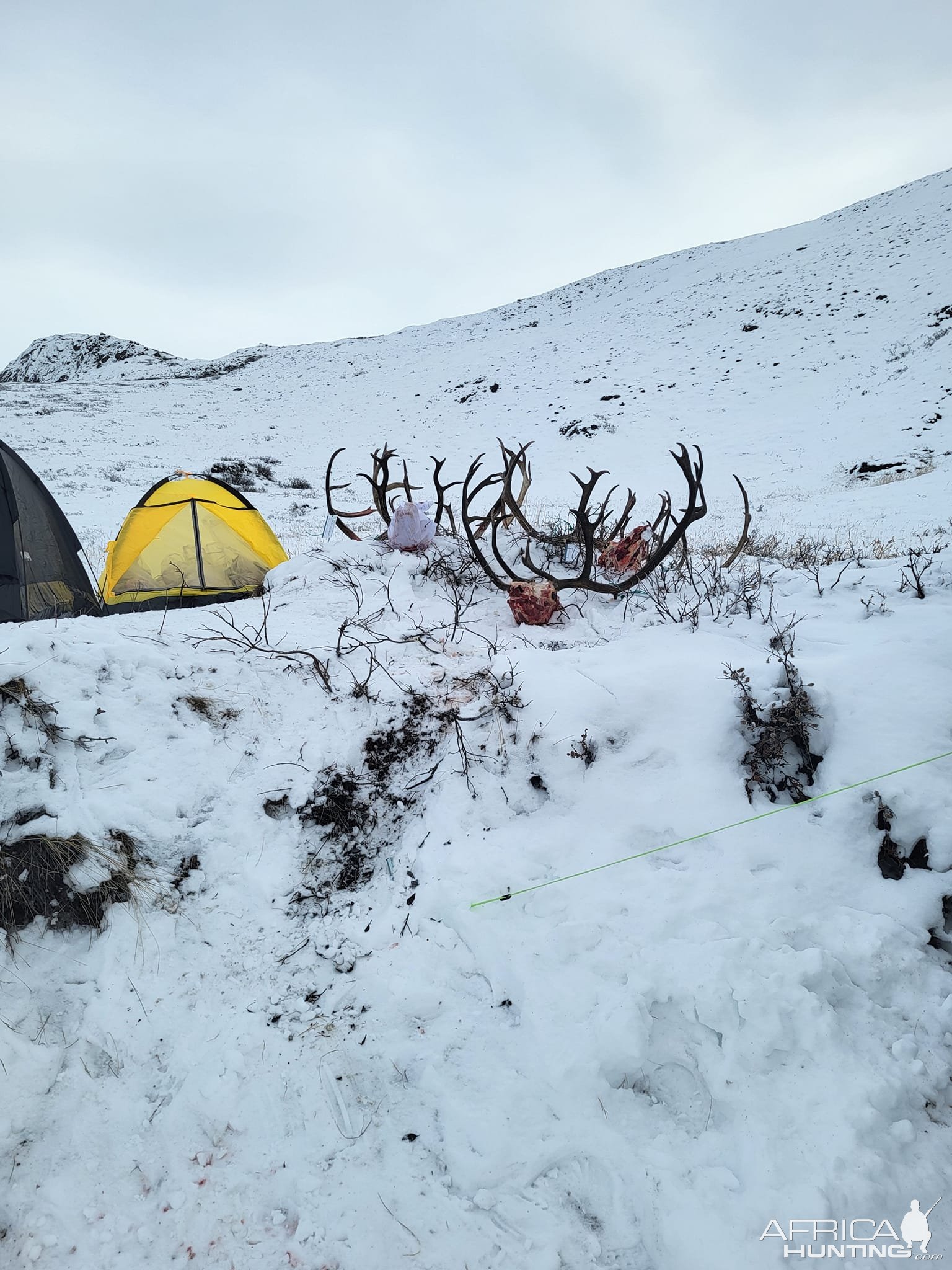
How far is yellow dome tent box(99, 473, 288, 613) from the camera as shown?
15.1 ft

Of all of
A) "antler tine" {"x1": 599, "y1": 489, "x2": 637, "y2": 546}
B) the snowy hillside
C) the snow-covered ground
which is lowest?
the snow-covered ground

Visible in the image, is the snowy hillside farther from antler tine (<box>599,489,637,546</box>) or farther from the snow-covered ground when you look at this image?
the snow-covered ground

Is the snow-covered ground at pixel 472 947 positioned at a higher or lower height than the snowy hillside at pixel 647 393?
lower

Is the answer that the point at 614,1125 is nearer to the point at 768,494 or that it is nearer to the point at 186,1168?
the point at 186,1168

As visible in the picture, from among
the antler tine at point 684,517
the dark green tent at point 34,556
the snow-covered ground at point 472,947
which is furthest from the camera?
the dark green tent at point 34,556

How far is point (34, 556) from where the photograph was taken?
4.43m

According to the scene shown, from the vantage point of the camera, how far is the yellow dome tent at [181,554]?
15.1 ft

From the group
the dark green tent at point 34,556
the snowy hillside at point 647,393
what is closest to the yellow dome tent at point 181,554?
the dark green tent at point 34,556

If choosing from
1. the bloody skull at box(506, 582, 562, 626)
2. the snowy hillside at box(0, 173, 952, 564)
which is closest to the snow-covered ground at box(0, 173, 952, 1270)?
the bloody skull at box(506, 582, 562, 626)

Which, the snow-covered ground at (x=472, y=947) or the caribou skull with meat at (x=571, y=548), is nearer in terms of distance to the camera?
the snow-covered ground at (x=472, y=947)

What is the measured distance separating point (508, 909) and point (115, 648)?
74.3 inches
